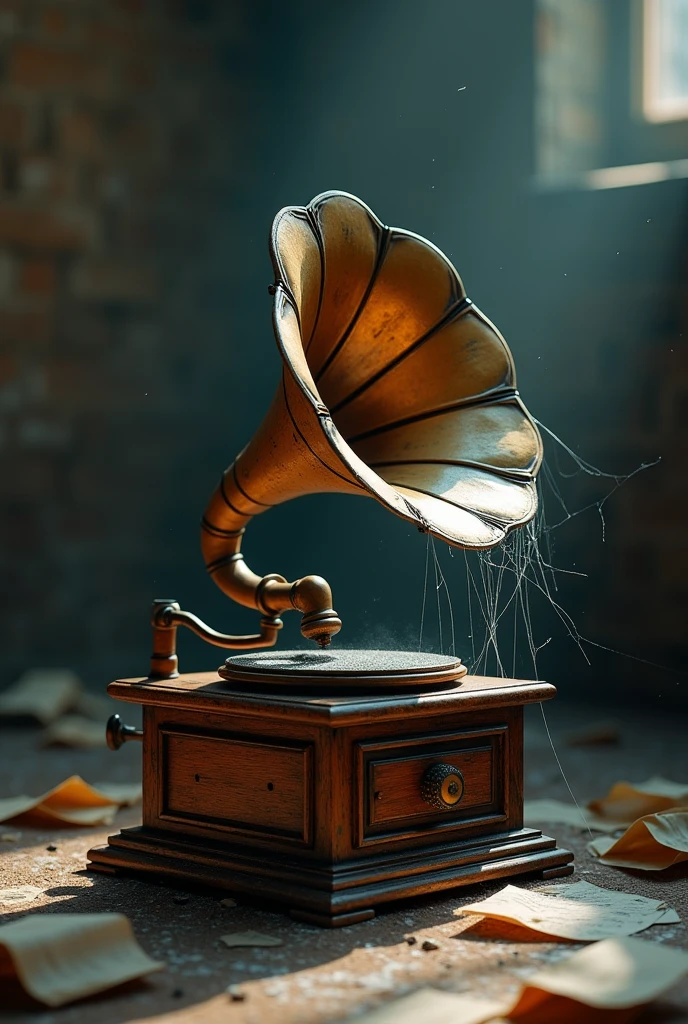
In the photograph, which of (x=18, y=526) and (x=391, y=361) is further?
(x=18, y=526)

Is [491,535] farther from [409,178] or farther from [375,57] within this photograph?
[375,57]

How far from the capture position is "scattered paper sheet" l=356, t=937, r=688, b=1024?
1.57m

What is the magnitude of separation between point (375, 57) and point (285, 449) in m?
3.65

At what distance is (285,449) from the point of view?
2213mm

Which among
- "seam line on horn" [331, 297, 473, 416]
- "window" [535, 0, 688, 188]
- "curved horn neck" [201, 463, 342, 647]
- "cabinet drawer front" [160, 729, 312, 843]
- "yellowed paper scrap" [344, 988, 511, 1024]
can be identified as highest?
"window" [535, 0, 688, 188]

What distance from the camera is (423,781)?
2158 mm

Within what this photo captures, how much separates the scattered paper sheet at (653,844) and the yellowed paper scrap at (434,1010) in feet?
2.93

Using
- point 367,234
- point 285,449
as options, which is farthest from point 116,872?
point 367,234

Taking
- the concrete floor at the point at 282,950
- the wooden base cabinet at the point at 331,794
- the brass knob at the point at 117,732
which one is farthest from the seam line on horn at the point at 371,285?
the concrete floor at the point at 282,950

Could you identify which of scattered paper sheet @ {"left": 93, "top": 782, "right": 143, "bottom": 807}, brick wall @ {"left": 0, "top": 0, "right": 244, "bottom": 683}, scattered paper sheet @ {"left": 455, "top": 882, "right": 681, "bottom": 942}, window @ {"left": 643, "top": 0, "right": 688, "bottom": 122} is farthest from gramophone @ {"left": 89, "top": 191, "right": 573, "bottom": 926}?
window @ {"left": 643, "top": 0, "right": 688, "bottom": 122}

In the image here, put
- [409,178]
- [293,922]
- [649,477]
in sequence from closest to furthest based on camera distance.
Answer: [293,922] → [649,477] → [409,178]

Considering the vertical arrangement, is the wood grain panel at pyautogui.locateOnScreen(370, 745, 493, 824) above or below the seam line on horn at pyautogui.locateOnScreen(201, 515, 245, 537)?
below

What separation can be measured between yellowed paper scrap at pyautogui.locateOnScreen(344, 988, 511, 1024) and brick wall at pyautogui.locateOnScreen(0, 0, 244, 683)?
3.65 metres

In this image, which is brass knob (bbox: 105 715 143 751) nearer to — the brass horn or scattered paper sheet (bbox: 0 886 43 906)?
the brass horn
